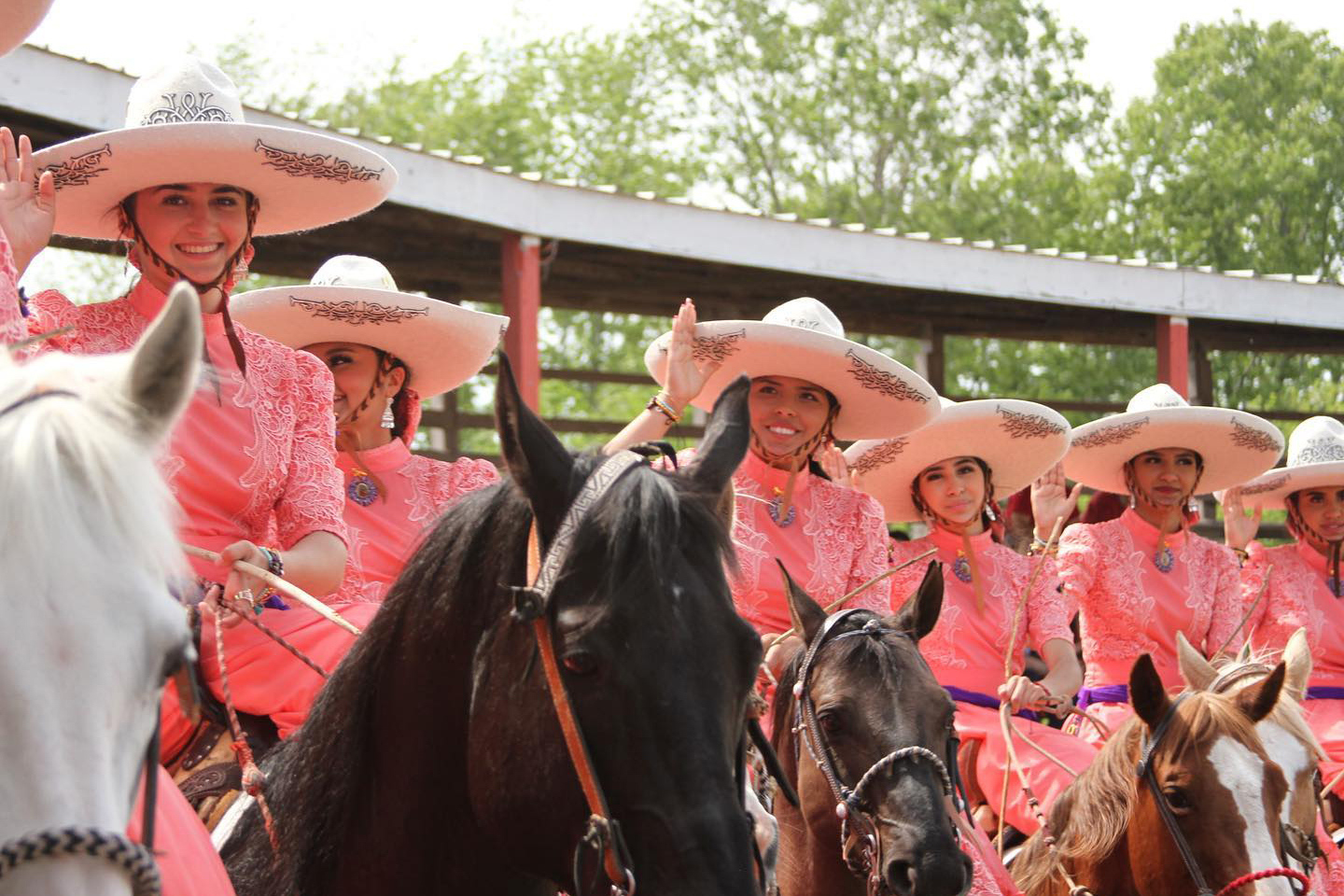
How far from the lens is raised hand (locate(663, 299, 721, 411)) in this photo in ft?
15.3

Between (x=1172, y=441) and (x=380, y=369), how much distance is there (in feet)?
13.4

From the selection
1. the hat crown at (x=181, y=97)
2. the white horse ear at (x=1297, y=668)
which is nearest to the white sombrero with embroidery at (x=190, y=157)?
the hat crown at (x=181, y=97)

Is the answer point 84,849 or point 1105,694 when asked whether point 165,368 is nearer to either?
point 84,849

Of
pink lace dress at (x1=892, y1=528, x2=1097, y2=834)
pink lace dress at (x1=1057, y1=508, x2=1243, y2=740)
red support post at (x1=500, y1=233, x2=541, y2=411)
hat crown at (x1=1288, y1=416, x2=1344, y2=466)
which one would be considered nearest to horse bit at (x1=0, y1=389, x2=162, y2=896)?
pink lace dress at (x1=892, y1=528, x2=1097, y2=834)

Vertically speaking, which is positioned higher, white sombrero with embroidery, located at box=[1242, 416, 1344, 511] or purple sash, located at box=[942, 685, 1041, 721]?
white sombrero with embroidery, located at box=[1242, 416, 1344, 511]

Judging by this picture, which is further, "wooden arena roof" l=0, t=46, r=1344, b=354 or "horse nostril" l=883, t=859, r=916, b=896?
"wooden arena roof" l=0, t=46, r=1344, b=354

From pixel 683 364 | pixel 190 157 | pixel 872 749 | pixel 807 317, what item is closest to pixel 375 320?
pixel 683 364

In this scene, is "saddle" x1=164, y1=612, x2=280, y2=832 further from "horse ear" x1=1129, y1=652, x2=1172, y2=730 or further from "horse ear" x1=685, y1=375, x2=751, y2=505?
"horse ear" x1=1129, y1=652, x2=1172, y2=730

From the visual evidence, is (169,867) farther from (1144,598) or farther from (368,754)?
(1144,598)

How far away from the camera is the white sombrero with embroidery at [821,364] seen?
5316 mm

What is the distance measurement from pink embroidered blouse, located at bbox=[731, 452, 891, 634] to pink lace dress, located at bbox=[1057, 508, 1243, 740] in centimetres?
214

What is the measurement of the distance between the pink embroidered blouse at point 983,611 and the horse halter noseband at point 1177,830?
1.31 metres

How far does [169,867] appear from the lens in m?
2.24

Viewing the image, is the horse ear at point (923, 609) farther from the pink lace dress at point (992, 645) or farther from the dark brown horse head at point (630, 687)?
the dark brown horse head at point (630, 687)
